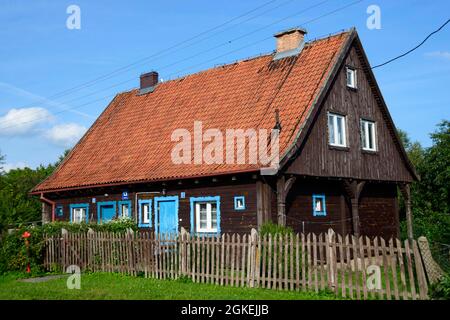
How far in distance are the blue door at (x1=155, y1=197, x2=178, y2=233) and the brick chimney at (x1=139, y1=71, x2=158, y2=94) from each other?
810 cm

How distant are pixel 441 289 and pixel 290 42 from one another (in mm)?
12911

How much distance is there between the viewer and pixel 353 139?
62.3 feet

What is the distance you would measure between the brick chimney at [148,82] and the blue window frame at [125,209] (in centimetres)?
705

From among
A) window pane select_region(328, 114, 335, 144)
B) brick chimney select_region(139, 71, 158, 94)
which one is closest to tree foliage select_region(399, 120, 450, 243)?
window pane select_region(328, 114, 335, 144)

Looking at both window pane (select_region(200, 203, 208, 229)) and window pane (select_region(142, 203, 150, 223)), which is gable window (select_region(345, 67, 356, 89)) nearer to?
window pane (select_region(200, 203, 208, 229))

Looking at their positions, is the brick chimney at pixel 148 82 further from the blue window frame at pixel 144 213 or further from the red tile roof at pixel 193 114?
the blue window frame at pixel 144 213

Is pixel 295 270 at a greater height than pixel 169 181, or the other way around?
pixel 169 181

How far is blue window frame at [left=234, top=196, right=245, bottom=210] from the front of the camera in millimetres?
16312

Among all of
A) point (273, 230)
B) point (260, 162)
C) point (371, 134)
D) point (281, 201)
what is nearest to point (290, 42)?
point (371, 134)

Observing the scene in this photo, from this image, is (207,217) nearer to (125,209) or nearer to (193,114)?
(125,209)
